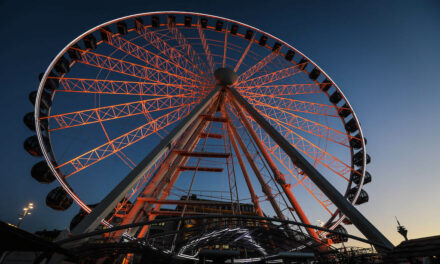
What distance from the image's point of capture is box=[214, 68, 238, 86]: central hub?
49.9ft

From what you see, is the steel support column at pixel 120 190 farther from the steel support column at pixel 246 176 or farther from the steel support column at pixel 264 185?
the steel support column at pixel 246 176

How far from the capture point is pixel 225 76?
15.3 metres

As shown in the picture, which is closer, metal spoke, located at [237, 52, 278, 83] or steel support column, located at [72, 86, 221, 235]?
steel support column, located at [72, 86, 221, 235]

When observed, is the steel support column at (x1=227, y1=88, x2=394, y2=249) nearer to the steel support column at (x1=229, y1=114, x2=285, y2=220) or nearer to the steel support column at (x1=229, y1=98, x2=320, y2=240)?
the steel support column at (x1=229, y1=98, x2=320, y2=240)

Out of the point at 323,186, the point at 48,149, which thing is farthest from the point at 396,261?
the point at 48,149

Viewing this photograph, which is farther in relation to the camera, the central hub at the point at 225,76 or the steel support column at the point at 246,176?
the central hub at the point at 225,76

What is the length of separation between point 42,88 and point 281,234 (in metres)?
16.7

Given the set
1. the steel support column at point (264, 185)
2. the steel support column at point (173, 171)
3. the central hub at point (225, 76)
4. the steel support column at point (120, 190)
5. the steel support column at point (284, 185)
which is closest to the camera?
the steel support column at point (120, 190)

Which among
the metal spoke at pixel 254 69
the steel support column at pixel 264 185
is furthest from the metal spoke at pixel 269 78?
the steel support column at pixel 264 185

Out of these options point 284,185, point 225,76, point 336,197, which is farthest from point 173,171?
point 336,197

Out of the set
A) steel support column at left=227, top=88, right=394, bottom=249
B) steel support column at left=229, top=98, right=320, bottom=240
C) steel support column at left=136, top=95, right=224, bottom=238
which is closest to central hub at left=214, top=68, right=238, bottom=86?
steel support column at left=136, top=95, right=224, bottom=238

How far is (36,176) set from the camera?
11.6 m

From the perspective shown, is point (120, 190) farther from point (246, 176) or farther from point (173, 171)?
point (246, 176)

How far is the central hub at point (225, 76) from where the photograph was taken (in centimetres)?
1520
